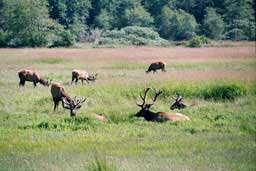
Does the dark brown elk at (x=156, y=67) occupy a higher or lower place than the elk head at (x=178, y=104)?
lower

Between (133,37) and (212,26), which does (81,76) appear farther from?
(212,26)

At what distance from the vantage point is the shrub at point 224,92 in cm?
1733

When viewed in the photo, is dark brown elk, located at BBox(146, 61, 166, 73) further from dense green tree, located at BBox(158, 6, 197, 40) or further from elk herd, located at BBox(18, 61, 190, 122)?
dense green tree, located at BBox(158, 6, 197, 40)

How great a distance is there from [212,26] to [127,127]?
118ft

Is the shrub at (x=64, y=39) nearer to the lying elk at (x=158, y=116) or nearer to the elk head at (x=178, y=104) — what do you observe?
the elk head at (x=178, y=104)

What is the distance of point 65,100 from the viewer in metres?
15.7

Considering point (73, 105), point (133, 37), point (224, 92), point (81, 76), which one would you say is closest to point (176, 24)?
point (133, 37)

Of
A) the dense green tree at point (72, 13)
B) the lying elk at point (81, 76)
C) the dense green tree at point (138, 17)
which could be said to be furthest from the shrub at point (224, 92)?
the dense green tree at point (138, 17)

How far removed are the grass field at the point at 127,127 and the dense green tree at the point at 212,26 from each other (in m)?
24.6

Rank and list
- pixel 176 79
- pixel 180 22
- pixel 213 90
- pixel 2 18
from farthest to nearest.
Answer: pixel 180 22
pixel 2 18
pixel 176 79
pixel 213 90

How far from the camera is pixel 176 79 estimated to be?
790 inches

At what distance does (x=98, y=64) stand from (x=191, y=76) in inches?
312

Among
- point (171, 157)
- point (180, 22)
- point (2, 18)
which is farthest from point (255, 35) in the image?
point (171, 157)

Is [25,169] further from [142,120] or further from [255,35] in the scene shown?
[255,35]
